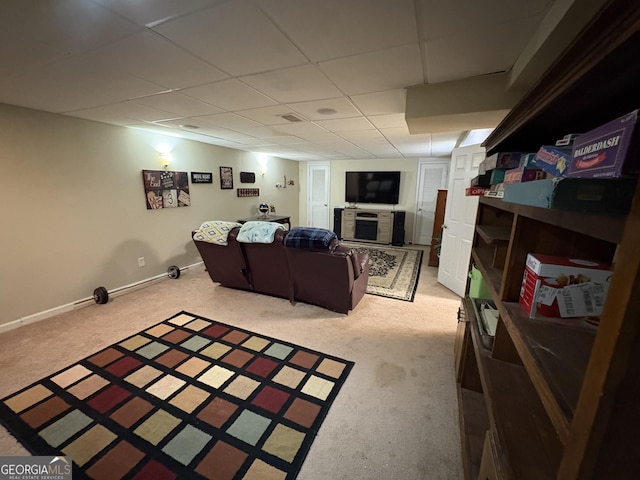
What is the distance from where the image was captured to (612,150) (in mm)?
494

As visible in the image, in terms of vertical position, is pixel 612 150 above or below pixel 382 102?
below

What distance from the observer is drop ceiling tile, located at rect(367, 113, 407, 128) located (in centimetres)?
262

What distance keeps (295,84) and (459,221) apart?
260 cm

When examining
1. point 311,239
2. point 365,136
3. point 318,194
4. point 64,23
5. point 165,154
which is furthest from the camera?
point 318,194

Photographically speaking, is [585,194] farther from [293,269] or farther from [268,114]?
[268,114]

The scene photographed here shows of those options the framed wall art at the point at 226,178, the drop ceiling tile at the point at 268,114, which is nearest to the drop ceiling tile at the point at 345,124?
the drop ceiling tile at the point at 268,114

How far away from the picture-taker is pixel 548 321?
0.80 meters

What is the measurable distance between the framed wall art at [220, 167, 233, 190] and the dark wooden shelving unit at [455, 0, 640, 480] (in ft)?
14.7

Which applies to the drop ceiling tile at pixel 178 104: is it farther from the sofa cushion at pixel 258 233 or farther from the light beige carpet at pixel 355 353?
the light beige carpet at pixel 355 353

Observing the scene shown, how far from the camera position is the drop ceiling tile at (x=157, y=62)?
1.35 m

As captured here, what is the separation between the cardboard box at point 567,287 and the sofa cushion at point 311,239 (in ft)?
5.84

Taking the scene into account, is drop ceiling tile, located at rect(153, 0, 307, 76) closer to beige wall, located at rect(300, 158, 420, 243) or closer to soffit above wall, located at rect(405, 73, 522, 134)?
soffit above wall, located at rect(405, 73, 522, 134)

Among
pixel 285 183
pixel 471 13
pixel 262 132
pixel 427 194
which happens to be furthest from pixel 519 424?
pixel 285 183

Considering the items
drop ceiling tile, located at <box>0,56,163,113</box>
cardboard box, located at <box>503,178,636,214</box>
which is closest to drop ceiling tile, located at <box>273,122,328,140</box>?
drop ceiling tile, located at <box>0,56,163,113</box>
